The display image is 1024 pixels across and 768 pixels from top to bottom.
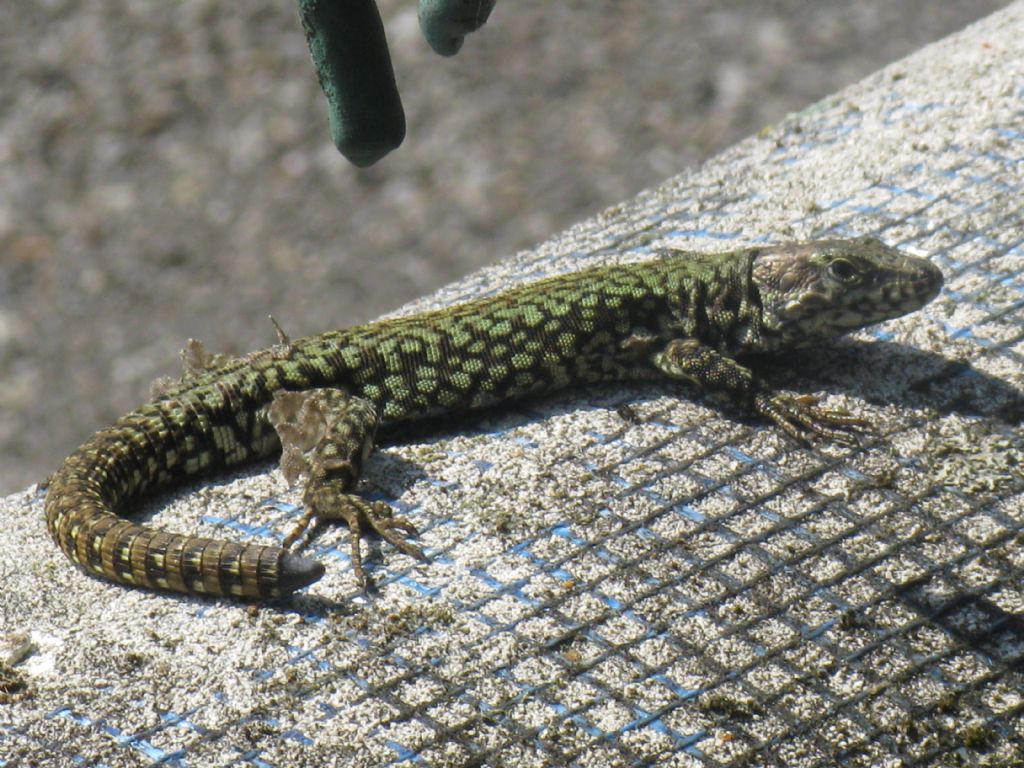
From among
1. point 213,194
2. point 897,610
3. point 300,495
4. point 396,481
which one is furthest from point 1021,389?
point 213,194

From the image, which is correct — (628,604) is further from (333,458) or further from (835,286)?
(835,286)

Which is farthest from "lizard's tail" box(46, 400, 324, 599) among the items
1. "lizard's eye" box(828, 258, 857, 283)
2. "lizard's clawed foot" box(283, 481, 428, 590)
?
"lizard's eye" box(828, 258, 857, 283)

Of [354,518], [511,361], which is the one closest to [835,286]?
[511,361]

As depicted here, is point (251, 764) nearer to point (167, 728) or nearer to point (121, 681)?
point (167, 728)

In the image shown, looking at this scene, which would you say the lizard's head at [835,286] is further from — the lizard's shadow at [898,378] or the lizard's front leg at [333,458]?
the lizard's front leg at [333,458]

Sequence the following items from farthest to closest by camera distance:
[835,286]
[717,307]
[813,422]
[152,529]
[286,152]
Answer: [286,152], [717,307], [835,286], [813,422], [152,529]

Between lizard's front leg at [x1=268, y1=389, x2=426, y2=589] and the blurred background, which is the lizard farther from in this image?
the blurred background

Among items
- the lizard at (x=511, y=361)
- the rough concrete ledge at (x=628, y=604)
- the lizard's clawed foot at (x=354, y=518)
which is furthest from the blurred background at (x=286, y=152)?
the lizard's clawed foot at (x=354, y=518)

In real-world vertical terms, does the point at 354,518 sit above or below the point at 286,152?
below
